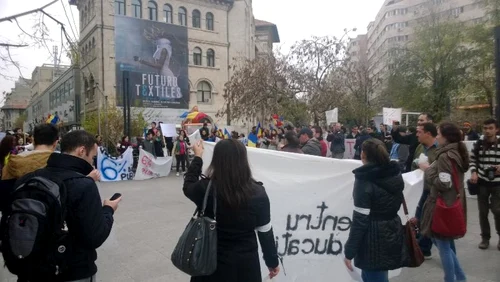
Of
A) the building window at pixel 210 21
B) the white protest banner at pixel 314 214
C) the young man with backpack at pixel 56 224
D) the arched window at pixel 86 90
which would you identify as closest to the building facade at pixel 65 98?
the arched window at pixel 86 90

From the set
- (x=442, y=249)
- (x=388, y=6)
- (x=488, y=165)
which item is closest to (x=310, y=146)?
(x=488, y=165)

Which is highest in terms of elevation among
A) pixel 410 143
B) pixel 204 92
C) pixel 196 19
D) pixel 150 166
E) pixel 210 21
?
pixel 210 21

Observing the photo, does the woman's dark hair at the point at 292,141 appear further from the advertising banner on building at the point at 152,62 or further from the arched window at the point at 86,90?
the arched window at the point at 86,90

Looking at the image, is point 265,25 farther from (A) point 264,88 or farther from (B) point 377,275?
(B) point 377,275

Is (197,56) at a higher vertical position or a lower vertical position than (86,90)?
higher

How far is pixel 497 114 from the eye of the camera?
6172mm

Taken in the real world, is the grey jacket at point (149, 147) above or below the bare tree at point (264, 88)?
below

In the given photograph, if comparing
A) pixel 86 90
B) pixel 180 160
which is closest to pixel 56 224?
pixel 180 160

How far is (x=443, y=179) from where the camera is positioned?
402 centimetres

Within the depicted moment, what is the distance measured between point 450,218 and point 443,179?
16.1 inches

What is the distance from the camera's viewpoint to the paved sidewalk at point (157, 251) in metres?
4.80

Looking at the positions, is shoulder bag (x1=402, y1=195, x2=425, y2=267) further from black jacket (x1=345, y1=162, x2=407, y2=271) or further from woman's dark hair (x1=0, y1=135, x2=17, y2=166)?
woman's dark hair (x1=0, y1=135, x2=17, y2=166)

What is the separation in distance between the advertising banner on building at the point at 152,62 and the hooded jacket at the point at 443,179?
Answer: 29.3 m

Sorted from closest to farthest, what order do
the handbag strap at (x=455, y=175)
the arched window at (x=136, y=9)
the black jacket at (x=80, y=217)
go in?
the black jacket at (x=80, y=217) → the handbag strap at (x=455, y=175) → the arched window at (x=136, y=9)
